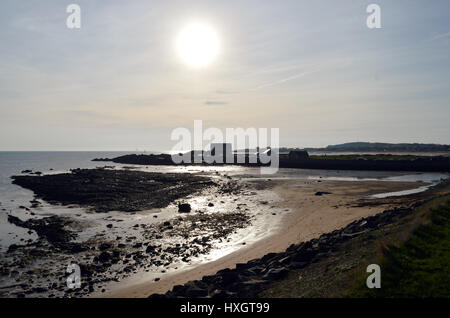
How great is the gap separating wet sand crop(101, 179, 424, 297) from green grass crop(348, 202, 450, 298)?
23.2ft

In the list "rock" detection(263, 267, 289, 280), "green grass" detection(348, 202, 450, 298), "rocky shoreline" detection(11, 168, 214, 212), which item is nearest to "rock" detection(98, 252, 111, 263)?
"rock" detection(263, 267, 289, 280)

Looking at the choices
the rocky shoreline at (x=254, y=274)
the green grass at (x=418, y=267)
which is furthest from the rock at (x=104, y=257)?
the green grass at (x=418, y=267)

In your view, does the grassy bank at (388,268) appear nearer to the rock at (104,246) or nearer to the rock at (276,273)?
the rock at (276,273)

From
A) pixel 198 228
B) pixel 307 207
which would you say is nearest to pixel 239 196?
pixel 307 207

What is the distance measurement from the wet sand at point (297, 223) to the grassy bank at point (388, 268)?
464 centimetres

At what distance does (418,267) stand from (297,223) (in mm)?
14270

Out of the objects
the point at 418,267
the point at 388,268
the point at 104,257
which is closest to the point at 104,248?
the point at 104,257

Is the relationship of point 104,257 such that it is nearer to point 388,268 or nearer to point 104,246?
point 104,246

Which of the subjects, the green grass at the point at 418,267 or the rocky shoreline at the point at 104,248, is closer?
the green grass at the point at 418,267

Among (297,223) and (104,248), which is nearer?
(104,248)

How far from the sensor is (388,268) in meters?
10.6

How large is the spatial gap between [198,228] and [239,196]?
1680cm

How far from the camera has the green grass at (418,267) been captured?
29.9ft
